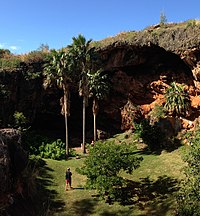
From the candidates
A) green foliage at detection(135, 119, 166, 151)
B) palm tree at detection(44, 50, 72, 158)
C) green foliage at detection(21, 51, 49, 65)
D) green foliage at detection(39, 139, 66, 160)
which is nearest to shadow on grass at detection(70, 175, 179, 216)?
green foliage at detection(135, 119, 166, 151)

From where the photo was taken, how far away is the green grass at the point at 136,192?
20781 mm

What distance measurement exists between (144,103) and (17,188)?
31003 millimetres

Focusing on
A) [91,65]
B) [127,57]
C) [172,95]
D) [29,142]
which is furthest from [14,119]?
Result: [172,95]

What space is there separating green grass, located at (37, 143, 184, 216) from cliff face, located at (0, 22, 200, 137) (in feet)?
40.8

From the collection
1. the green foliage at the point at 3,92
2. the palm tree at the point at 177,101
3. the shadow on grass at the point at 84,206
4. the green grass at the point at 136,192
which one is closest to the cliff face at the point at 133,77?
the green foliage at the point at 3,92

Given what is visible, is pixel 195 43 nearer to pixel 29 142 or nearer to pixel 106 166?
pixel 106 166

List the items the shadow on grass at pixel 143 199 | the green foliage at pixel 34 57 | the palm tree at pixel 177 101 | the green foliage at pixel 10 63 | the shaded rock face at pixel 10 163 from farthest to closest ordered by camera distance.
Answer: the green foliage at pixel 34 57 → the green foliage at pixel 10 63 → the palm tree at pixel 177 101 → the shadow on grass at pixel 143 199 → the shaded rock face at pixel 10 163

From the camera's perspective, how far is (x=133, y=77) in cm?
4397

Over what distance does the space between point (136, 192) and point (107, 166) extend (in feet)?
11.7

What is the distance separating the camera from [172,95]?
38594 mm

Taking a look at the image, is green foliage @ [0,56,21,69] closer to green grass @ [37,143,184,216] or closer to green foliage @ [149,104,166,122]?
green grass @ [37,143,184,216]

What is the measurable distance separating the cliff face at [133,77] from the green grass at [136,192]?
12.4 meters

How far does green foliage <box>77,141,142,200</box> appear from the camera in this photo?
Result: 22.0m

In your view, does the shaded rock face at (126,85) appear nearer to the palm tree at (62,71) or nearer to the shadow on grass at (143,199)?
the palm tree at (62,71)
